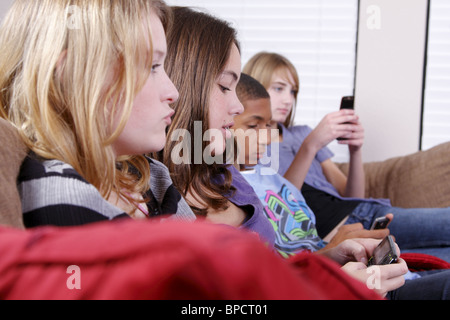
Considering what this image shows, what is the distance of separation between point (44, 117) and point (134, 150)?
146 millimetres

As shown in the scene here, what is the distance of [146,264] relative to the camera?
31cm

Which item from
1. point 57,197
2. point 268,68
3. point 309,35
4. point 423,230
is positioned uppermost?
point 309,35

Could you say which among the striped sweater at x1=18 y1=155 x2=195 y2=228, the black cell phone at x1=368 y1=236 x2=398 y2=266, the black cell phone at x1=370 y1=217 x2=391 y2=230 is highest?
the striped sweater at x1=18 y1=155 x2=195 y2=228

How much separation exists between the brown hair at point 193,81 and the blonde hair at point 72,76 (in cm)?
41

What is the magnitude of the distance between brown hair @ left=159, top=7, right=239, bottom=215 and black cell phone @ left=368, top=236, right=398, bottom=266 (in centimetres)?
34

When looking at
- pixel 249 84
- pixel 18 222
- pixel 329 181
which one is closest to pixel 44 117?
pixel 18 222

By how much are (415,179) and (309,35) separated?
1.12 meters

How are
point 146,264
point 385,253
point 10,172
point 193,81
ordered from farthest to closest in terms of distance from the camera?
point 193,81, point 385,253, point 10,172, point 146,264

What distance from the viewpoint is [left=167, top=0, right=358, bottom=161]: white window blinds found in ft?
9.26

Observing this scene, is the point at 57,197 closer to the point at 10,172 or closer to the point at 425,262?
the point at 10,172

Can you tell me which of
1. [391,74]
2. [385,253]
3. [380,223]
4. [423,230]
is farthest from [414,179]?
[385,253]

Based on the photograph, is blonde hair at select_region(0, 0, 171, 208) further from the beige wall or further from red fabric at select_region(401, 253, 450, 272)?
the beige wall

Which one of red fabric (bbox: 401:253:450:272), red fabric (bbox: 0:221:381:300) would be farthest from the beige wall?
red fabric (bbox: 0:221:381:300)

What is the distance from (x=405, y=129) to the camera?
2775 millimetres
